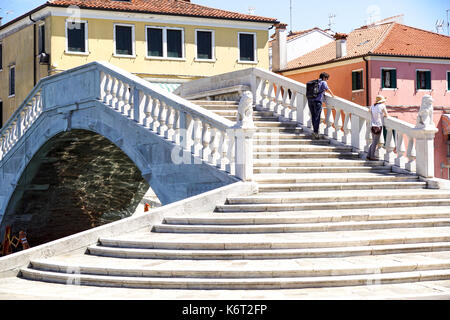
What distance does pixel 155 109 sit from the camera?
1371 cm

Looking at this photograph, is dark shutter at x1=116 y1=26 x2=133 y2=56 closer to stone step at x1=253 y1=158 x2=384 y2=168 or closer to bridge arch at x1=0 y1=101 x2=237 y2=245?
bridge arch at x1=0 y1=101 x2=237 y2=245

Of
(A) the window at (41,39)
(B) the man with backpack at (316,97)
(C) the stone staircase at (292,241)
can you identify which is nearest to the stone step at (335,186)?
(C) the stone staircase at (292,241)

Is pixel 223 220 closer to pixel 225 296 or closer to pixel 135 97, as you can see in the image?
pixel 225 296

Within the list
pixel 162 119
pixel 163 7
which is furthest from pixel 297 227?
pixel 163 7

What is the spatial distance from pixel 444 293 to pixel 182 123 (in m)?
6.53

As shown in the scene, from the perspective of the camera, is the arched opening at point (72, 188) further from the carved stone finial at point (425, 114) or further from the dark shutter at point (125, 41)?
the carved stone finial at point (425, 114)

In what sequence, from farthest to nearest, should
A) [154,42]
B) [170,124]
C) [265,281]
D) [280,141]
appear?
[154,42]
[280,141]
[170,124]
[265,281]

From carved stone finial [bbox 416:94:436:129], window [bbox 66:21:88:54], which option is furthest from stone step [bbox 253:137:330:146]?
window [bbox 66:21:88:54]

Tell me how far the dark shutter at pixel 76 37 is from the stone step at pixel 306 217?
24966 millimetres

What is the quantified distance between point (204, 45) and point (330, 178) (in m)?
25.7

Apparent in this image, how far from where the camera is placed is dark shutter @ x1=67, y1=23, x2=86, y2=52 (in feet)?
110

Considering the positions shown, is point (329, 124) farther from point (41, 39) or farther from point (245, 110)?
point (41, 39)

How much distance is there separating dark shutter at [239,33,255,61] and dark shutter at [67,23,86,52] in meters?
8.86

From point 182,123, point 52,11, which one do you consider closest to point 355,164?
point 182,123
